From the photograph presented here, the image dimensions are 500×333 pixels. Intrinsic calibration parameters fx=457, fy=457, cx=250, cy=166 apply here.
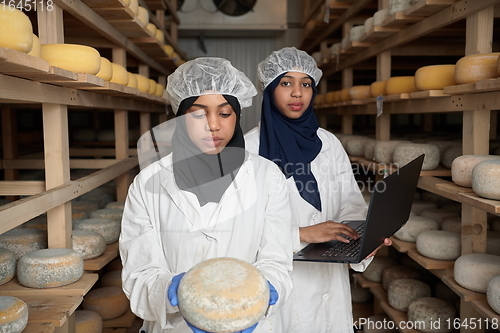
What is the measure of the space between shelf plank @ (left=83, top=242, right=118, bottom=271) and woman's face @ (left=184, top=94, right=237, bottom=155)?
1047 mm

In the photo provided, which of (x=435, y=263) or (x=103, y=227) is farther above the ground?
(x=103, y=227)

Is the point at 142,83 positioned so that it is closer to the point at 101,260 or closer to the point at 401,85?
the point at 101,260

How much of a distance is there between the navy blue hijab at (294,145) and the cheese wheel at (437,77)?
571 mm

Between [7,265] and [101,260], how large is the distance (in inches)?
16.3

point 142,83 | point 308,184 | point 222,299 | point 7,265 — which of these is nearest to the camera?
point 222,299

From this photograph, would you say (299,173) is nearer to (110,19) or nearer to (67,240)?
(67,240)

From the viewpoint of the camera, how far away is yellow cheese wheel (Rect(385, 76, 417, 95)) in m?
2.46

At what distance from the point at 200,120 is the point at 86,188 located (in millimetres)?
1007

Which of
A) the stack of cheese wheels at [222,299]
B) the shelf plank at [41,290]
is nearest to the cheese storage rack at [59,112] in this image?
the shelf plank at [41,290]

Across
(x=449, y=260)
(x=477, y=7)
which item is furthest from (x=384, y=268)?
(x=477, y=7)

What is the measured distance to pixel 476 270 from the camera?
5.94 ft

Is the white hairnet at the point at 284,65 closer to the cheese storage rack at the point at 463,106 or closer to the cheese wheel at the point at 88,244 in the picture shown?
the cheese storage rack at the point at 463,106

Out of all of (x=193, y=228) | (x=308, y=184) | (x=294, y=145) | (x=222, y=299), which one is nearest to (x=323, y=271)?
(x=308, y=184)

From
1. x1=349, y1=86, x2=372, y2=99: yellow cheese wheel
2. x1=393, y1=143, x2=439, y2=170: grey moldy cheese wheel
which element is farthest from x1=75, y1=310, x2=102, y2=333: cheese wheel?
x1=349, y1=86, x2=372, y2=99: yellow cheese wheel
